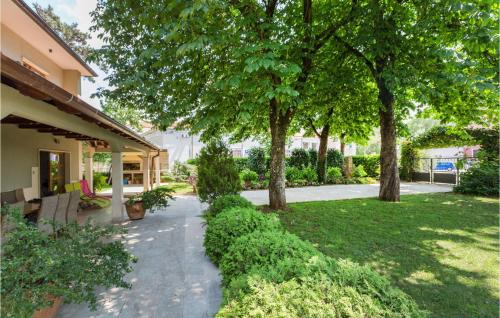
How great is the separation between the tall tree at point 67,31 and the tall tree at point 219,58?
509 inches

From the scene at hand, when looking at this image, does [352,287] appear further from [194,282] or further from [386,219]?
[386,219]

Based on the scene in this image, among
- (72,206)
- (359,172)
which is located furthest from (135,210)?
(359,172)

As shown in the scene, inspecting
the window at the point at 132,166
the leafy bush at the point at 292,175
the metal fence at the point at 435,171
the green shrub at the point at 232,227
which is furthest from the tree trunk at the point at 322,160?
the window at the point at 132,166

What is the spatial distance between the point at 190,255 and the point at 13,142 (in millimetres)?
6487

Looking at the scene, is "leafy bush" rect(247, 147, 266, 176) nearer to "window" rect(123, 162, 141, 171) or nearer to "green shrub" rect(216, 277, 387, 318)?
"window" rect(123, 162, 141, 171)

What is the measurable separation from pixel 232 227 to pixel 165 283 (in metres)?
1.41

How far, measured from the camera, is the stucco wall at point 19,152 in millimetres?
7219

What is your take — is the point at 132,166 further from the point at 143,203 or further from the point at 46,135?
the point at 143,203

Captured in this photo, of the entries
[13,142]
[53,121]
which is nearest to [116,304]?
[53,121]

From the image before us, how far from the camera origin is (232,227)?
13.7 ft

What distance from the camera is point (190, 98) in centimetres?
723

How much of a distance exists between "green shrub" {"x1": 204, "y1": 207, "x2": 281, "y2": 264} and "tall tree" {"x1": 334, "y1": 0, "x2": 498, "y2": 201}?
4.97 m

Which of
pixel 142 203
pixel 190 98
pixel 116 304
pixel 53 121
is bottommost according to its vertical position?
pixel 116 304

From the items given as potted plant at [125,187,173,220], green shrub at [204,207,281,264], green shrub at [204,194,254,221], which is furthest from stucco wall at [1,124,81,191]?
green shrub at [204,207,281,264]
